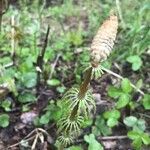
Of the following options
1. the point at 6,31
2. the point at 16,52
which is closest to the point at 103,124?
the point at 16,52

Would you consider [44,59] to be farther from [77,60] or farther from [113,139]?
[113,139]

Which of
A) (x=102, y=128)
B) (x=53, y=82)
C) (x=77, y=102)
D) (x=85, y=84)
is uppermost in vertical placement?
(x=85, y=84)

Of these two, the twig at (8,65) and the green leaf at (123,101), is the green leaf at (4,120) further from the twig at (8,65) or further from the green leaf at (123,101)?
the green leaf at (123,101)

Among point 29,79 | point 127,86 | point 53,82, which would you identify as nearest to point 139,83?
point 127,86

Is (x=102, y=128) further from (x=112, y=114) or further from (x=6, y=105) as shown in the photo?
(x=6, y=105)

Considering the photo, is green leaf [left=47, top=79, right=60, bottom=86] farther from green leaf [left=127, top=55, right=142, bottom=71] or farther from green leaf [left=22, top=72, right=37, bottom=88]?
green leaf [left=127, top=55, right=142, bottom=71]

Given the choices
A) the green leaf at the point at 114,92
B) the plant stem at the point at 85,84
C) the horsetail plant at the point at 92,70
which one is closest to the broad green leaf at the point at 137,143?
the green leaf at the point at 114,92
